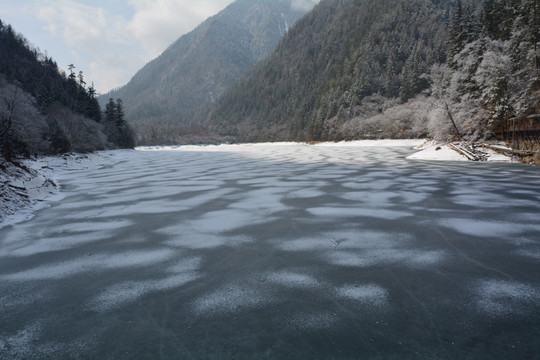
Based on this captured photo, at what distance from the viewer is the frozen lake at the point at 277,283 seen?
9.58ft

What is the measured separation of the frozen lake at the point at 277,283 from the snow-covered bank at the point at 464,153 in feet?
64.8

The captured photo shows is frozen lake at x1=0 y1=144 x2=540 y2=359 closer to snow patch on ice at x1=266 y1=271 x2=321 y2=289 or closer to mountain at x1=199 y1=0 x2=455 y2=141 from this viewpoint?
snow patch on ice at x1=266 y1=271 x2=321 y2=289

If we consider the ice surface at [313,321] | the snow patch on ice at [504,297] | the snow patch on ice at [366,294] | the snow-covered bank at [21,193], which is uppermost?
the snow-covered bank at [21,193]

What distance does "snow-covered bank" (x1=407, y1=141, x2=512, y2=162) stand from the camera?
24881 millimetres

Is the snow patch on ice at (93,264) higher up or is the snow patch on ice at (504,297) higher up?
the snow patch on ice at (93,264)

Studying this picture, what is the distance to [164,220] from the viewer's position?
7969 millimetres

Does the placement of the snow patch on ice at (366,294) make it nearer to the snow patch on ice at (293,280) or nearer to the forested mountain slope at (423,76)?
the snow patch on ice at (293,280)

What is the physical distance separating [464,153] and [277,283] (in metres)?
28.6

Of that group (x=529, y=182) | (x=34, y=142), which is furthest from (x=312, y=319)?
(x=34, y=142)

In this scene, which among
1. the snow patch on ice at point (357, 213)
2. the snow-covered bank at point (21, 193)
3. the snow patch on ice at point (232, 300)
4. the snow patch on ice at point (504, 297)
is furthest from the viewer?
the snow-covered bank at point (21, 193)

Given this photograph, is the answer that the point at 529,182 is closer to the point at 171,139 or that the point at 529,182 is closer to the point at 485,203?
the point at 485,203

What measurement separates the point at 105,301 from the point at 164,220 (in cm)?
420

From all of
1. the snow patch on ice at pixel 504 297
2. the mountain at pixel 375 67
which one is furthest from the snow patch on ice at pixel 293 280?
the mountain at pixel 375 67

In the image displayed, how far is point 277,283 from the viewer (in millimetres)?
4246
